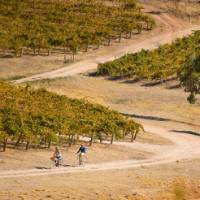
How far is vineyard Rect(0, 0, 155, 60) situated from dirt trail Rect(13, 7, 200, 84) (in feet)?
11.9

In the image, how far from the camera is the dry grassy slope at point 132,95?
87938 mm

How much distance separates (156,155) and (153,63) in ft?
203

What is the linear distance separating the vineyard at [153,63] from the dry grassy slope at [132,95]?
3205 mm

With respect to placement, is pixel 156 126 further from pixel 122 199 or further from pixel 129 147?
pixel 122 199

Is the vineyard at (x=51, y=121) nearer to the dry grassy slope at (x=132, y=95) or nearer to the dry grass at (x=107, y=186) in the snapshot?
the dry grass at (x=107, y=186)

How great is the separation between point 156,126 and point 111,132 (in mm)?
16307

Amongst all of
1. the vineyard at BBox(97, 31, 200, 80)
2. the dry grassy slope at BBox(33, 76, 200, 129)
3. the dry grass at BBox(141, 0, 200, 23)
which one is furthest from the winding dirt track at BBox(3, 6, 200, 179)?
the dry grass at BBox(141, 0, 200, 23)

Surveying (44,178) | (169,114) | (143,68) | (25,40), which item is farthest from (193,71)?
(25,40)

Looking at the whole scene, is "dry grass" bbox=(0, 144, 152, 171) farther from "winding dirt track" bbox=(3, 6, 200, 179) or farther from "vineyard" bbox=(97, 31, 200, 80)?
"vineyard" bbox=(97, 31, 200, 80)

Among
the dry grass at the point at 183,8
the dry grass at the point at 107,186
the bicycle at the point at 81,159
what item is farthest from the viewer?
the dry grass at the point at 183,8

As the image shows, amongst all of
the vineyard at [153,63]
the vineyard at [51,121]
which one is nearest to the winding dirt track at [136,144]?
the vineyard at [51,121]

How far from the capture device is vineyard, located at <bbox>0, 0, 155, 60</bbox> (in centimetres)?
13325

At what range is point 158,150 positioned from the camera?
62594 millimetres

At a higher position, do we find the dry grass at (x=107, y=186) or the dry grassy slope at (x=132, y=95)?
the dry grassy slope at (x=132, y=95)
